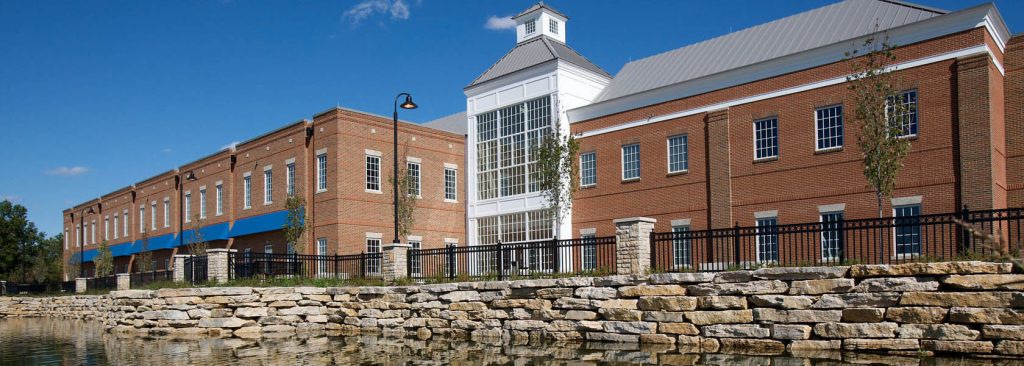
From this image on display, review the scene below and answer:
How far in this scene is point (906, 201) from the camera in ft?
75.5

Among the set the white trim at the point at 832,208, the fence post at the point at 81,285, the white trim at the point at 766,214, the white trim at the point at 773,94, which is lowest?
the fence post at the point at 81,285

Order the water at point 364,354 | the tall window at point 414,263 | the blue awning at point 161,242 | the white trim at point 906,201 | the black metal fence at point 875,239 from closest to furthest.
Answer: the water at point 364,354
the black metal fence at point 875,239
the white trim at point 906,201
the tall window at point 414,263
the blue awning at point 161,242

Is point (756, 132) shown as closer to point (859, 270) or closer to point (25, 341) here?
point (859, 270)

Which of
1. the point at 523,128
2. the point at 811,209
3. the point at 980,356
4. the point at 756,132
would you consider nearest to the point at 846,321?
the point at 980,356

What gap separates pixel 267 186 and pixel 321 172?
551cm

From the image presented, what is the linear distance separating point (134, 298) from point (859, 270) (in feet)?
69.1

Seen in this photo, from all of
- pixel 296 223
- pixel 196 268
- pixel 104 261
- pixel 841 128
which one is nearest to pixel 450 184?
pixel 296 223

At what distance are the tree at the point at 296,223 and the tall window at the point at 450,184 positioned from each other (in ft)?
23.0

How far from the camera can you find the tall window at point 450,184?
38656 mm

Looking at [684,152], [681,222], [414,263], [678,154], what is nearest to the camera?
[414,263]

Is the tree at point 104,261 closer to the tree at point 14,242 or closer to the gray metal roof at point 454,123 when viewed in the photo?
the tree at point 14,242

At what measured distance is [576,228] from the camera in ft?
106

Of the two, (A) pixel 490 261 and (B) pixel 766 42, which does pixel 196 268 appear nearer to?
(A) pixel 490 261

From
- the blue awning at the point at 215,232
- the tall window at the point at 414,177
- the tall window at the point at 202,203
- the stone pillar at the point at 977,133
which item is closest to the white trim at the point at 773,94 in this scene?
the stone pillar at the point at 977,133
